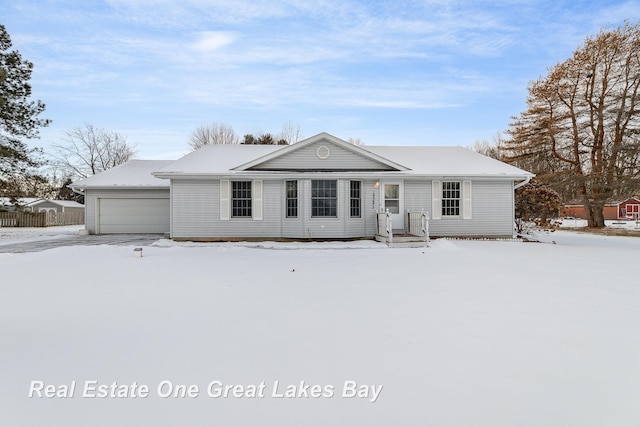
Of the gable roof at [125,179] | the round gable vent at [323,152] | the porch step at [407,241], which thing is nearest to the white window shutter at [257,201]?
the round gable vent at [323,152]

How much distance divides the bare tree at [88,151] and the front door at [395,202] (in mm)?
36902

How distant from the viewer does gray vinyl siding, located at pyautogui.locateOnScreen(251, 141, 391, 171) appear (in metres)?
15.0

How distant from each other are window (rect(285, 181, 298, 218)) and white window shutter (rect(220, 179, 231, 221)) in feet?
7.96

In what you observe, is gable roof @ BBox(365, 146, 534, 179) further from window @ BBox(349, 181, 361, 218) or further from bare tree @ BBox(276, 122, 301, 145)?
bare tree @ BBox(276, 122, 301, 145)

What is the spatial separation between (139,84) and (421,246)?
1720cm

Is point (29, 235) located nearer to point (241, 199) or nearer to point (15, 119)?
point (15, 119)

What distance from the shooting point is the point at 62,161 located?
38.5 metres

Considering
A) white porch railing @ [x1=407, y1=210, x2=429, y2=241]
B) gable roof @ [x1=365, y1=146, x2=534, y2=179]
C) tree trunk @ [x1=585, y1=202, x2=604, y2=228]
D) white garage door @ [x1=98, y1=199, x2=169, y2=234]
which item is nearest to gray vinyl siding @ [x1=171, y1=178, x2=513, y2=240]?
white porch railing @ [x1=407, y1=210, x2=429, y2=241]

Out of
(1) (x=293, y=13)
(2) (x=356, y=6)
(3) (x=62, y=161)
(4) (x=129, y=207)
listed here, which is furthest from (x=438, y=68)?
(3) (x=62, y=161)

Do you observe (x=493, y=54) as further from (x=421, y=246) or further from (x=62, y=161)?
(x=62, y=161)

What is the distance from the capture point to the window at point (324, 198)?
1480 cm

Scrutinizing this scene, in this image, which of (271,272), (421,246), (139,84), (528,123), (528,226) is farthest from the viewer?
(528,123)

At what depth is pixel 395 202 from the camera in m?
15.4

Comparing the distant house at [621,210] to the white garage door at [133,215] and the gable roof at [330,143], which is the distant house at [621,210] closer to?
the gable roof at [330,143]
